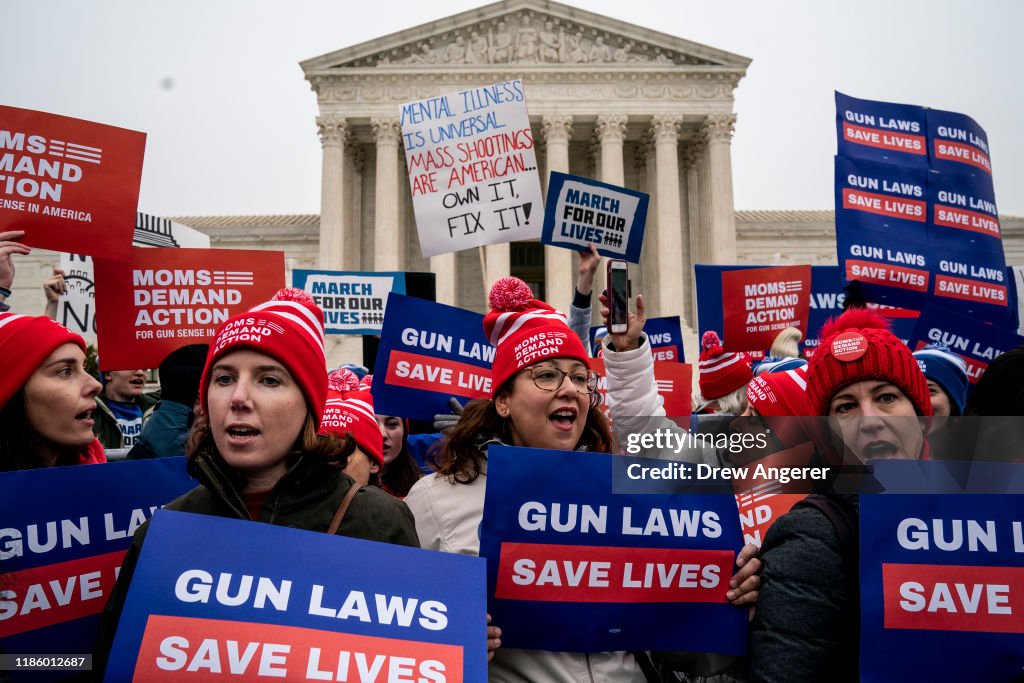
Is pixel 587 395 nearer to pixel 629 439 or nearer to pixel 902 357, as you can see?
pixel 629 439

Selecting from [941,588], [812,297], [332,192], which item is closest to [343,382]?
[941,588]

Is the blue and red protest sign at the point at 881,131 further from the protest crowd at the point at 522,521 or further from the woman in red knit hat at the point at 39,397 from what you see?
the woman in red knit hat at the point at 39,397

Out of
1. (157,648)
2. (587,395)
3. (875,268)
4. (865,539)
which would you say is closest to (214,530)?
(157,648)

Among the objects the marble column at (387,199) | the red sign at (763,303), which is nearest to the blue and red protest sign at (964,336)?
the red sign at (763,303)

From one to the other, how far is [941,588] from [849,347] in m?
0.82

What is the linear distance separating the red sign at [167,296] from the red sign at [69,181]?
14.2 inches

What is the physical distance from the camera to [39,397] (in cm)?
292

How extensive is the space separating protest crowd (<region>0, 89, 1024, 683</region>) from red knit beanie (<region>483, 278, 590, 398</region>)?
2 centimetres

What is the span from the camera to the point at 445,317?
18.0 ft

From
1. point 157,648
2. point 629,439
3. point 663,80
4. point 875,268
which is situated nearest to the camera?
point 157,648

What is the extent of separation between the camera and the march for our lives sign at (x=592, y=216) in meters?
5.40

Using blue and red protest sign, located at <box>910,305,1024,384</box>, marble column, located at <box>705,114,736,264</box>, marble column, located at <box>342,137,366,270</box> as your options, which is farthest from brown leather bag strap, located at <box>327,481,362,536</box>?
marble column, located at <box>342,137,366,270</box>

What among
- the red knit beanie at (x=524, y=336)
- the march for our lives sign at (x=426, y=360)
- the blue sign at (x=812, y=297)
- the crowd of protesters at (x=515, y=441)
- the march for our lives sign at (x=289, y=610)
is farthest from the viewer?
the blue sign at (x=812, y=297)

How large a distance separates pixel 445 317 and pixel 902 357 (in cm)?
337
